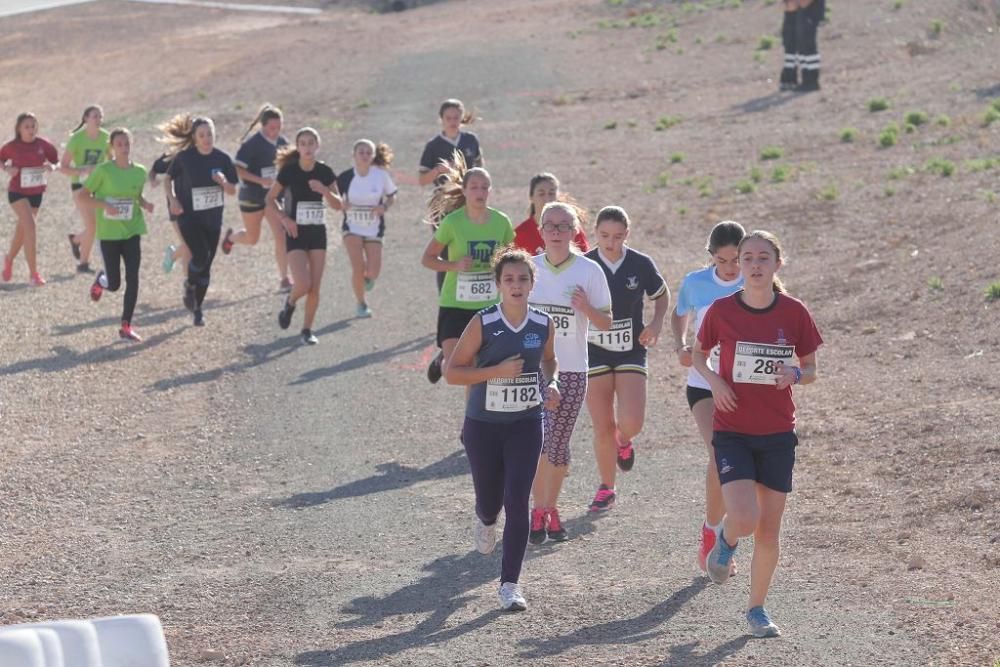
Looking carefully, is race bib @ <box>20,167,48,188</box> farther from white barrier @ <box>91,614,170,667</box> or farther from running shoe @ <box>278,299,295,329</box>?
white barrier @ <box>91,614,170,667</box>

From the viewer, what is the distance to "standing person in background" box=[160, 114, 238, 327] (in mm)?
15148

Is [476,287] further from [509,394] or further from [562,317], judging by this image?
[509,394]

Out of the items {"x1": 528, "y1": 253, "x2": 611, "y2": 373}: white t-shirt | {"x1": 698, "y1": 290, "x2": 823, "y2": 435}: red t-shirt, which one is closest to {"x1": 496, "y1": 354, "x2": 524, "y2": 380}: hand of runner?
{"x1": 698, "y1": 290, "x2": 823, "y2": 435}: red t-shirt

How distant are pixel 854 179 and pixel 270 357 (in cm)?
1091

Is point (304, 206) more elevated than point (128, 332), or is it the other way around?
point (304, 206)

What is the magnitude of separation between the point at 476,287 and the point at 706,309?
211 cm

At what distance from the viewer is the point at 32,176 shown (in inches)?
705

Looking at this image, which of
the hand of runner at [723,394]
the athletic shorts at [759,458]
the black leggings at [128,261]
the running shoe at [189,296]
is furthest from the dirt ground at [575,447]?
the hand of runner at [723,394]

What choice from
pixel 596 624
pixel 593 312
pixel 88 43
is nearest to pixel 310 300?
pixel 593 312

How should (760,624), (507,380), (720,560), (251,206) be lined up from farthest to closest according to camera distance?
(251,206), (507,380), (720,560), (760,624)

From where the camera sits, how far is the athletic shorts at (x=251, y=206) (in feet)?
55.1

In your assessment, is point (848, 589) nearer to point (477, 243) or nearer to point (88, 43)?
point (477, 243)

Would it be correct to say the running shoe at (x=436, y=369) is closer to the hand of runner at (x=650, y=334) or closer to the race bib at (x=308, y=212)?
the hand of runner at (x=650, y=334)

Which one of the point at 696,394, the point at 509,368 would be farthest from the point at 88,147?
the point at 509,368
